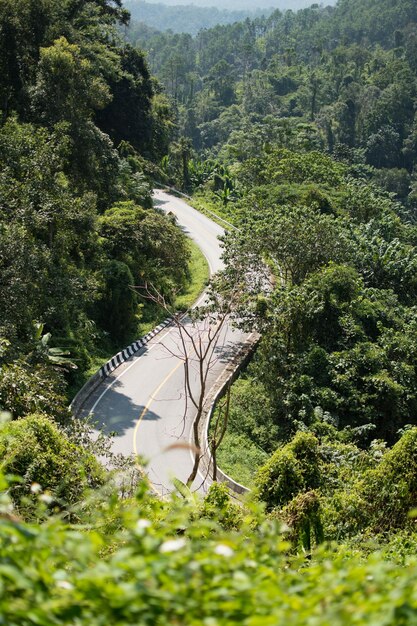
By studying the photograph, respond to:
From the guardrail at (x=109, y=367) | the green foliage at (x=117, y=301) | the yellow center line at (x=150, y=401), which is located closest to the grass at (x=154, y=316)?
the guardrail at (x=109, y=367)

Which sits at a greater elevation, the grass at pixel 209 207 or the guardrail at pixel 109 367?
the grass at pixel 209 207

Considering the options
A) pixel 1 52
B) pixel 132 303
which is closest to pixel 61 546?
pixel 132 303

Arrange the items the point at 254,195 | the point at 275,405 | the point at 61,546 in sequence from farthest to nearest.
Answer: the point at 254,195 < the point at 275,405 < the point at 61,546

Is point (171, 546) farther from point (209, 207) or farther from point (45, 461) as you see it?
point (209, 207)

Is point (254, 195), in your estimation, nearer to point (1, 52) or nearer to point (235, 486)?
point (1, 52)

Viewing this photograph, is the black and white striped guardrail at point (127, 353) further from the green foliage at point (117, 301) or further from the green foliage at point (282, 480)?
the green foliage at point (282, 480)

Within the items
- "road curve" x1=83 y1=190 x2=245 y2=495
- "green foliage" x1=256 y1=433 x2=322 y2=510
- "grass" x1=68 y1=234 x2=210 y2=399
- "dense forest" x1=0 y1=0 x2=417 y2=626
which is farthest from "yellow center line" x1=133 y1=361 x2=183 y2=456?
"green foliage" x1=256 y1=433 x2=322 y2=510

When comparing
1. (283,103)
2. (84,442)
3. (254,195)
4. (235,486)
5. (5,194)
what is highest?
(283,103)

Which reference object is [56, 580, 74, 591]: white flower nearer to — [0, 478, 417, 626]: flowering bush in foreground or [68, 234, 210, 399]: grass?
[0, 478, 417, 626]: flowering bush in foreground
